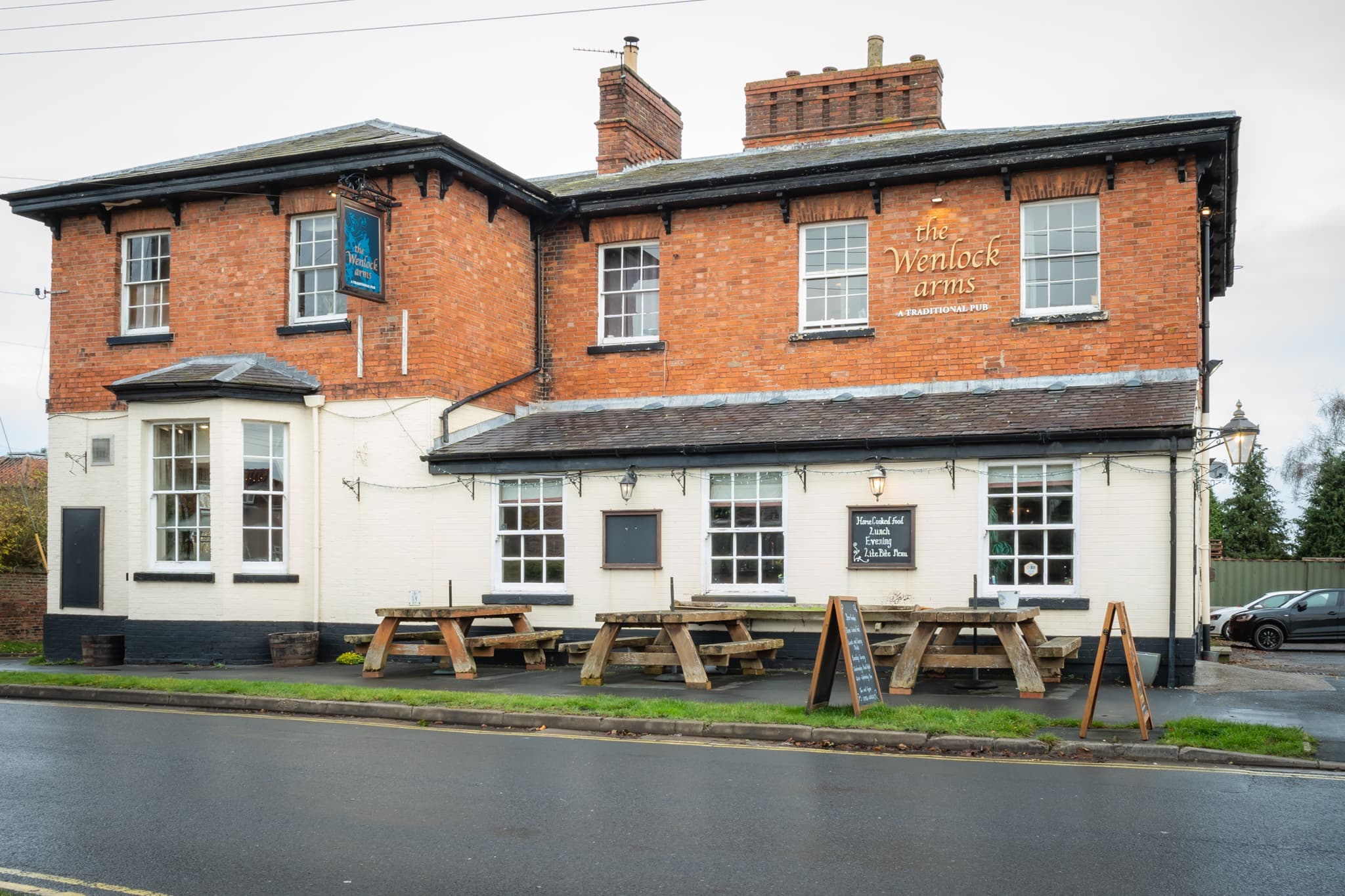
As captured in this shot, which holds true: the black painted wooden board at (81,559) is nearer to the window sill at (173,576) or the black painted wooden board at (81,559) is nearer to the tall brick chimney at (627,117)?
the window sill at (173,576)

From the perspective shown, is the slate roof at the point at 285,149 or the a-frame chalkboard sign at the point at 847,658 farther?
the slate roof at the point at 285,149

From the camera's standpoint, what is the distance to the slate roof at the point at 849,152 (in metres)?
16.3

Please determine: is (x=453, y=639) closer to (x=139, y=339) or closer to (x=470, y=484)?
(x=470, y=484)

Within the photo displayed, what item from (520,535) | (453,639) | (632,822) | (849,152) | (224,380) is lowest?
(632,822)

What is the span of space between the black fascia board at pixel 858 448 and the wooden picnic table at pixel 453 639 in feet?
7.12

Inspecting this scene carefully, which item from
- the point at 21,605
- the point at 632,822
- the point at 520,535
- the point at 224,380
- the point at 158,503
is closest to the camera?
the point at 632,822

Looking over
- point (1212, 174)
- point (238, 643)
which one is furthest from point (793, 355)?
point (238, 643)

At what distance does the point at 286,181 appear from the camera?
60.0ft

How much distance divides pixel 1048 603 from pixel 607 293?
854cm

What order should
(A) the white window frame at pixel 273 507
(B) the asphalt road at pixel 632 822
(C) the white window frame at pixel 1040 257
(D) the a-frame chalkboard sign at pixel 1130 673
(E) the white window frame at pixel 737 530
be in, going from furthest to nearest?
(A) the white window frame at pixel 273 507
(C) the white window frame at pixel 1040 257
(E) the white window frame at pixel 737 530
(D) the a-frame chalkboard sign at pixel 1130 673
(B) the asphalt road at pixel 632 822

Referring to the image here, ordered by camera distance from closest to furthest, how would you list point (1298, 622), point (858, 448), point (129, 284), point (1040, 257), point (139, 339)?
point (858, 448) → point (1040, 257) → point (139, 339) → point (129, 284) → point (1298, 622)

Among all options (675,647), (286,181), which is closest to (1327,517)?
(675,647)

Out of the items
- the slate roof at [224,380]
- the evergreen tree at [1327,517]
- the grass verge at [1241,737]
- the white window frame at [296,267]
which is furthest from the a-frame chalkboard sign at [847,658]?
the evergreen tree at [1327,517]

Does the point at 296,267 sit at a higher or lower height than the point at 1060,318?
higher
